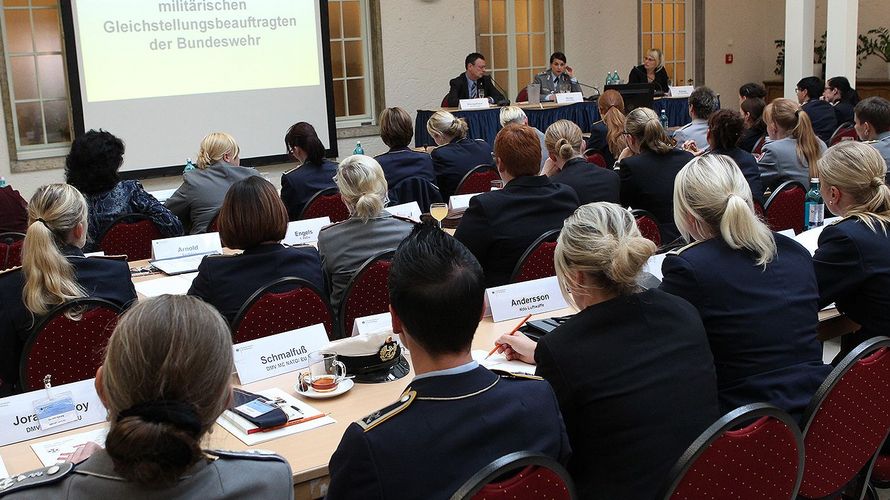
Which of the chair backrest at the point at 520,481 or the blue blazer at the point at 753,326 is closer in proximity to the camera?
the chair backrest at the point at 520,481

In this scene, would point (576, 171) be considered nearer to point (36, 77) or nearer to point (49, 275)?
point (49, 275)

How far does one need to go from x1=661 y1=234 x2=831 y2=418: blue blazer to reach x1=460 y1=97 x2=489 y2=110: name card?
750 cm

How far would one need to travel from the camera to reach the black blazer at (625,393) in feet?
6.47

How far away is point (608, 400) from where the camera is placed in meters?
1.98

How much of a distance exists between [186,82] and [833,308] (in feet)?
23.3

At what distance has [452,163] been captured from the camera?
6488 mm

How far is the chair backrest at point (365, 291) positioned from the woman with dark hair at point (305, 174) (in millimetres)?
2169

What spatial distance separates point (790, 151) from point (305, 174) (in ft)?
9.76

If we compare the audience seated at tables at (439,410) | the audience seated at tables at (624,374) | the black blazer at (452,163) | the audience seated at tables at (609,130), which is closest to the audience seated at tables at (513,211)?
the audience seated at tables at (624,374)

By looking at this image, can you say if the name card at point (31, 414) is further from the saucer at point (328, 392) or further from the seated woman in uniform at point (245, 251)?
the seated woman in uniform at point (245, 251)

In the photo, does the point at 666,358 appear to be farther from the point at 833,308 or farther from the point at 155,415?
the point at 833,308

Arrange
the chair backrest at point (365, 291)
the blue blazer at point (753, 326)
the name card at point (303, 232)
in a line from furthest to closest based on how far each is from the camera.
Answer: the name card at point (303, 232)
the chair backrest at point (365, 291)
the blue blazer at point (753, 326)

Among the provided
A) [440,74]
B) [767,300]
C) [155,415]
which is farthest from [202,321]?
[440,74]

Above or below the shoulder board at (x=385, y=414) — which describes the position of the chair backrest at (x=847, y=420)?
below
